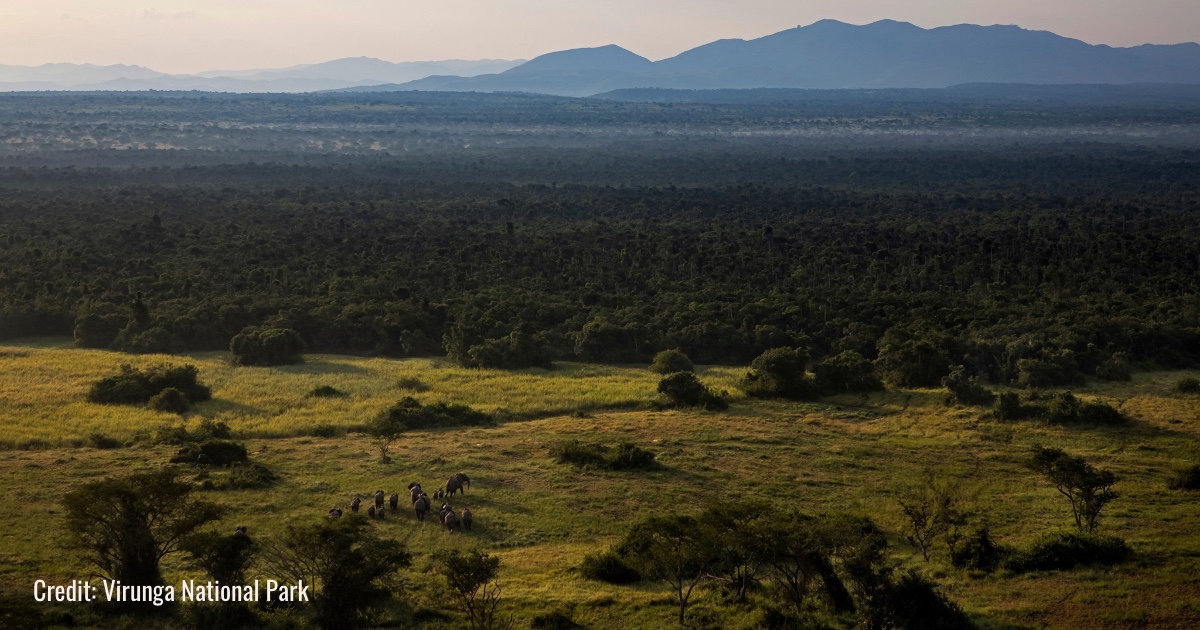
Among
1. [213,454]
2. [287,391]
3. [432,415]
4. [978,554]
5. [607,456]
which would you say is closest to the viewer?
[978,554]

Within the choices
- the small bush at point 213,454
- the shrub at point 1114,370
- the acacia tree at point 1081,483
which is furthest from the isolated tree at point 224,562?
the shrub at point 1114,370

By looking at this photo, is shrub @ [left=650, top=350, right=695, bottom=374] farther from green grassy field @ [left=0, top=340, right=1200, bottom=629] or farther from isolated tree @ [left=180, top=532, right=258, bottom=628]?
isolated tree @ [left=180, top=532, right=258, bottom=628]

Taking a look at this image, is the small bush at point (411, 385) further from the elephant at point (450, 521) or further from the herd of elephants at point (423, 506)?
the elephant at point (450, 521)

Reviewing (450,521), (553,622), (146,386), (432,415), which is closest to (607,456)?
(450,521)

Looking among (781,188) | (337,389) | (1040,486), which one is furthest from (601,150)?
(1040,486)

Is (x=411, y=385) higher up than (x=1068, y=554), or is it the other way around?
(x=1068, y=554)

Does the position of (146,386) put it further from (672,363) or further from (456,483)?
(672,363)

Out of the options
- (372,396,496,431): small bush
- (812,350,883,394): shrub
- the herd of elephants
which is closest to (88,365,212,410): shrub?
(372,396,496,431): small bush

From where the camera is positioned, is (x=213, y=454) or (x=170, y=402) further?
(x=170, y=402)

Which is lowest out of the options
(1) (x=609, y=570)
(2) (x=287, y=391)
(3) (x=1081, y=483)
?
(2) (x=287, y=391)
